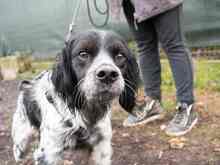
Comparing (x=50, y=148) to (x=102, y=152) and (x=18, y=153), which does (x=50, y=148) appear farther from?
(x=18, y=153)

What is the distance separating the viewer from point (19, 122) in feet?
13.5

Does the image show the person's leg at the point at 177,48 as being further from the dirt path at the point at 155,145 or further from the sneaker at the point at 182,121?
the dirt path at the point at 155,145

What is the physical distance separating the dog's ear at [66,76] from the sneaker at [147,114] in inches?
66.5

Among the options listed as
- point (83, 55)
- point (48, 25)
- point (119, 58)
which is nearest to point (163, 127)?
point (119, 58)

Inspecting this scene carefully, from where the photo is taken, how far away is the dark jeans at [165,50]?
461cm

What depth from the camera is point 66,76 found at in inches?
134

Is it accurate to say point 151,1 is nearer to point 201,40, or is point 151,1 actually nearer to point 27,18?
point 201,40

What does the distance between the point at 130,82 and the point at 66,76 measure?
1.51 ft

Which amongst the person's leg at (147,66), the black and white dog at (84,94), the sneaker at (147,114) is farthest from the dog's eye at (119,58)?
the sneaker at (147,114)

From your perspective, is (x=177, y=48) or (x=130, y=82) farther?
(x=177, y=48)

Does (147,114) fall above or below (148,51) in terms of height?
below

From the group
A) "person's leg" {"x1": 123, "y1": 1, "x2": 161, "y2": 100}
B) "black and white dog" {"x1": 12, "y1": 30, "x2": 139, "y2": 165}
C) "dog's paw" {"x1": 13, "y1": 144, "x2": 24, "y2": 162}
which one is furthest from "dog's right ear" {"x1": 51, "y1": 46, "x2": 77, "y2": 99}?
"person's leg" {"x1": 123, "y1": 1, "x2": 161, "y2": 100}

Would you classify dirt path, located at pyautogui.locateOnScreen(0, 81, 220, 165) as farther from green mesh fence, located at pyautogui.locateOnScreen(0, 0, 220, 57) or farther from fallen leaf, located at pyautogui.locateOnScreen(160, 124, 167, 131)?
green mesh fence, located at pyautogui.locateOnScreen(0, 0, 220, 57)

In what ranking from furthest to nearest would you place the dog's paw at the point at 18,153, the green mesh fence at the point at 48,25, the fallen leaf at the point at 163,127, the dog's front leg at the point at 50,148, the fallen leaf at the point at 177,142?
the green mesh fence at the point at 48,25 < the fallen leaf at the point at 163,127 < the fallen leaf at the point at 177,142 < the dog's paw at the point at 18,153 < the dog's front leg at the point at 50,148
